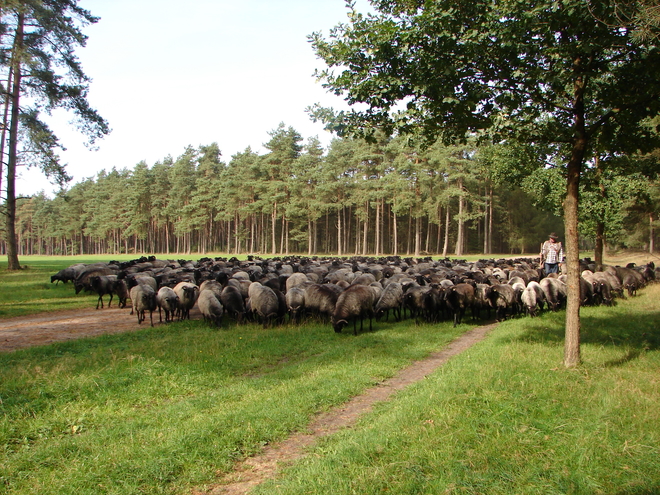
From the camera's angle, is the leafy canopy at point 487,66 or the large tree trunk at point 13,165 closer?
the leafy canopy at point 487,66

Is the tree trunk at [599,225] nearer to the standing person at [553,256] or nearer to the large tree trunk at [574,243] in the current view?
the standing person at [553,256]

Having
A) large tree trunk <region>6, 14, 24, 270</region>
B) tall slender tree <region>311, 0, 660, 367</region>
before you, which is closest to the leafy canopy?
tall slender tree <region>311, 0, 660, 367</region>

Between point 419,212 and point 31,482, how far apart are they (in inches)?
1859

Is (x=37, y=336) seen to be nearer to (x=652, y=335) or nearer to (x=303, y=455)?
(x=303, y=455)

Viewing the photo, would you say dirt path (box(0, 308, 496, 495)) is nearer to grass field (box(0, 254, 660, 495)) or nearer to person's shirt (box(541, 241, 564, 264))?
grass field (box(0, 254, 660, 495))

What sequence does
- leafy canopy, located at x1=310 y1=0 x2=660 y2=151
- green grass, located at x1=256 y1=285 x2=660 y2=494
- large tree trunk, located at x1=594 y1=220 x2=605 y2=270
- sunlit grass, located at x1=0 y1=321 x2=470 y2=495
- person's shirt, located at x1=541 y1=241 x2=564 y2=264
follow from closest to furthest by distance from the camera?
green grass, located at x1=256 y1=285 x2=660 y2=494, sunlit grass, located at x1=0 y1=321 x2=470 y2=495, leafy canopy, located at x1=310 y1=0 x2=660 y2=151, person's shirt, located at x1=541 y1=241 x2=564 y2=264, large tree trunk, located at x1=594 y1=220 x2=605 y2=270

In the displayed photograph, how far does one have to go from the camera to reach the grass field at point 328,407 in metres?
3.99

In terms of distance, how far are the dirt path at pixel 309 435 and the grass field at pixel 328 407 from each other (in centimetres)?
17

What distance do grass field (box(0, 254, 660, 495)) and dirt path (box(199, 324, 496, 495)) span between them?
0.17 metres

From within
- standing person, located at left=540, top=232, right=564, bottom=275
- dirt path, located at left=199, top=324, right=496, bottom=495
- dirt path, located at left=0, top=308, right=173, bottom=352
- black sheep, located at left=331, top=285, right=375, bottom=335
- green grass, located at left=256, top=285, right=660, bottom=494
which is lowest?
dirt path, located at left=0, top=308, right=173, bottom=352

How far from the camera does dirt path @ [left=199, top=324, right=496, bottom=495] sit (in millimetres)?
4191

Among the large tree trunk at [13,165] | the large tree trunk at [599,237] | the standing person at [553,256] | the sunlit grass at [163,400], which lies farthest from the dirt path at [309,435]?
the large tree trunk at [13,165]

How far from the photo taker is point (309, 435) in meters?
5.22

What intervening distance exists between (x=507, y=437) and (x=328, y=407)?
2427mm
